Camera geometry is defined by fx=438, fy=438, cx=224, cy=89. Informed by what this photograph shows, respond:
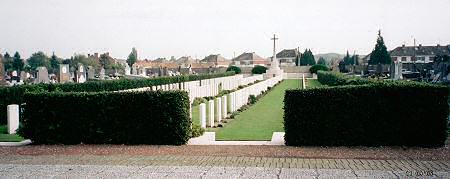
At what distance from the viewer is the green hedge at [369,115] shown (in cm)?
972

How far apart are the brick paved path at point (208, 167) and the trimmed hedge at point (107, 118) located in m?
1.71

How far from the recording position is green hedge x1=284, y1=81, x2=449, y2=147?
9.72 m

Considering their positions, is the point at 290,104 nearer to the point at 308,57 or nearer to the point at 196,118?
the point at 196,118

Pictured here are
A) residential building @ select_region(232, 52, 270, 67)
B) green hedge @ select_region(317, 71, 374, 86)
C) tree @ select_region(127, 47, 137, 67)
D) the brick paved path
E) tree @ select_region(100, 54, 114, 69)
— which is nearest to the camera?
the brick paved path

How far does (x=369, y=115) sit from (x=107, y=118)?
6260 mm

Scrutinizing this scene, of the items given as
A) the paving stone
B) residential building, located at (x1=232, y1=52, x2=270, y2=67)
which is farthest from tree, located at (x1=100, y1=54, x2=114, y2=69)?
the paving stone

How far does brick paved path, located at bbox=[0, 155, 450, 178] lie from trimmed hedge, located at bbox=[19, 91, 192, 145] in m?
1.71

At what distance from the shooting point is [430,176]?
6.90 metres

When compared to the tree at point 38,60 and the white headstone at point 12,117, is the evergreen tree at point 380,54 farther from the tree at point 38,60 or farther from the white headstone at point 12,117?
the white headstone at point 12,117

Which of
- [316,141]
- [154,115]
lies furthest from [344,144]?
[154,115]

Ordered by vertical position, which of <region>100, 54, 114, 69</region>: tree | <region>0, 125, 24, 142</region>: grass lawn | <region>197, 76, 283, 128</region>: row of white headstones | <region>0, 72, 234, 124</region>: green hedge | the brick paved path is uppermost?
<region>100, 54, 114, 69</region>: tree

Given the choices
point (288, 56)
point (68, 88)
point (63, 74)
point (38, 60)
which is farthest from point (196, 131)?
point (288, 56)

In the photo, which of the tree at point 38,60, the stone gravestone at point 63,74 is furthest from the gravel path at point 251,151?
the tree at point 38,60

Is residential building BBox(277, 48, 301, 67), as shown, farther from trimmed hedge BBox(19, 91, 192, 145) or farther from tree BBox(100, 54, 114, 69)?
trimmed hedge BBox(19, 91, 192, 145)
